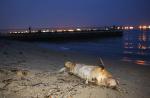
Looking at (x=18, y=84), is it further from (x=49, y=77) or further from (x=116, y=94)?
(x=116, y=94)


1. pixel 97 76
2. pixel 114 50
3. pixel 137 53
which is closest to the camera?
pixel 97 76

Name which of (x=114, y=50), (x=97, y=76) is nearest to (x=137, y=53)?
(x=114, y=50)

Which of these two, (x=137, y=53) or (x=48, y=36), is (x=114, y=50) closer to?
(x=137, y=53)

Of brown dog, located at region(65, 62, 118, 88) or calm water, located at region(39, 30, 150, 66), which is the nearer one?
brown dog, located at region(65, 62, 118, 88)

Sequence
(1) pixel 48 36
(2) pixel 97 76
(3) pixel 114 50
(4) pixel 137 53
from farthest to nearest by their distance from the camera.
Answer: (1) pixel 48 36 < (3) pixel 114 50 < (4) pixel 137 53 < (2) pixel 97 76

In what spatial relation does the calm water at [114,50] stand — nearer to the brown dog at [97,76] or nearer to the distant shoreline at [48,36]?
the brown dog at [97,76]

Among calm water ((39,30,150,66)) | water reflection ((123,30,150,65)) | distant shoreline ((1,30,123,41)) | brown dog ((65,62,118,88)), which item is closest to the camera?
brown dog ((65,62,118,88))

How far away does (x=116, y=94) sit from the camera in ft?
22.4

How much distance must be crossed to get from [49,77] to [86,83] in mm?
1537

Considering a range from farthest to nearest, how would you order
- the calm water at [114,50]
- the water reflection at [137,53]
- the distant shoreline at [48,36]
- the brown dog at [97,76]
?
the distant shoreline at [48,36]
the calm water at [114,50]
the water reflection at [137,53]
the brown dog at [97,76]

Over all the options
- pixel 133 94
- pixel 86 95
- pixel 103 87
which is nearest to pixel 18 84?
pixel 86 95

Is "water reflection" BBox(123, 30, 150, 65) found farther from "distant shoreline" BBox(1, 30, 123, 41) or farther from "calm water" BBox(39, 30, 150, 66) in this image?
"distant shoreline" BBox(1, 30, 123, 41)

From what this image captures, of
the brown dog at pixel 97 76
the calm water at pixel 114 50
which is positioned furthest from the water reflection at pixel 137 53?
the brown dog at pixel 97 76

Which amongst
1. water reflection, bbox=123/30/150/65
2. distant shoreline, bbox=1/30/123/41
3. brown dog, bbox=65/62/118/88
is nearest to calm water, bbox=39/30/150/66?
water reflection, bbox=123/30/150/65
